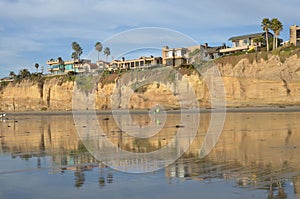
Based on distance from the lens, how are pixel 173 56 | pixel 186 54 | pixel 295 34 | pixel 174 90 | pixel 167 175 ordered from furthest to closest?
pixel 173 56 → pixel 186 54 → pixel 174 90 → pixel 295 34 → pixel 167 175

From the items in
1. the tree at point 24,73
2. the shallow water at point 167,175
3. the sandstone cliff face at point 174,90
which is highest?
the tree at point 24,73

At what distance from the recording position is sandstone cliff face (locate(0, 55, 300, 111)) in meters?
45.6

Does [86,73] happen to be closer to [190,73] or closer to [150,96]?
[150,96]

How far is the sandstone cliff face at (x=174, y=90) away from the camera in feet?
150

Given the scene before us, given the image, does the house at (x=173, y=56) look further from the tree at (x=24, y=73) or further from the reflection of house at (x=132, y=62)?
the tree at (x=24, y=73)

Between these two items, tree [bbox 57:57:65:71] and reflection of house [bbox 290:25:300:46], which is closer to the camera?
reflection of house [bbox 290:25:300:46]

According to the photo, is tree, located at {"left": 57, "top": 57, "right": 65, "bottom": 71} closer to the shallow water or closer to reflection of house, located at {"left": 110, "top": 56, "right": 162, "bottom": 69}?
reflection of house, located at {"left": 110, "top": 56, "right": 162, "bottom": 69}

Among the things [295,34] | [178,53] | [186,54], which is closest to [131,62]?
[178,53]

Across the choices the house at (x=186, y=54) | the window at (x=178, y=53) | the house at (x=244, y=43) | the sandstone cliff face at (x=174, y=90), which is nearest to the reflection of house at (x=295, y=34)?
the house at (x=244, y=43)

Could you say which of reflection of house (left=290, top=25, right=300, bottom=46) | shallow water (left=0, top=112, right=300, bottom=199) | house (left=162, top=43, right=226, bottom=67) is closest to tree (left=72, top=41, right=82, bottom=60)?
house (left=162, top=43, right=226, bottom=67)

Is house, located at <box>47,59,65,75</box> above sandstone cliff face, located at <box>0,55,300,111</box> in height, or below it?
above

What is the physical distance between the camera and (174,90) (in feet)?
184

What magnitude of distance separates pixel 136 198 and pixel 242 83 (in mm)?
44438

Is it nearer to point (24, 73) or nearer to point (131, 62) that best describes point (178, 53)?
point (131, 62)
